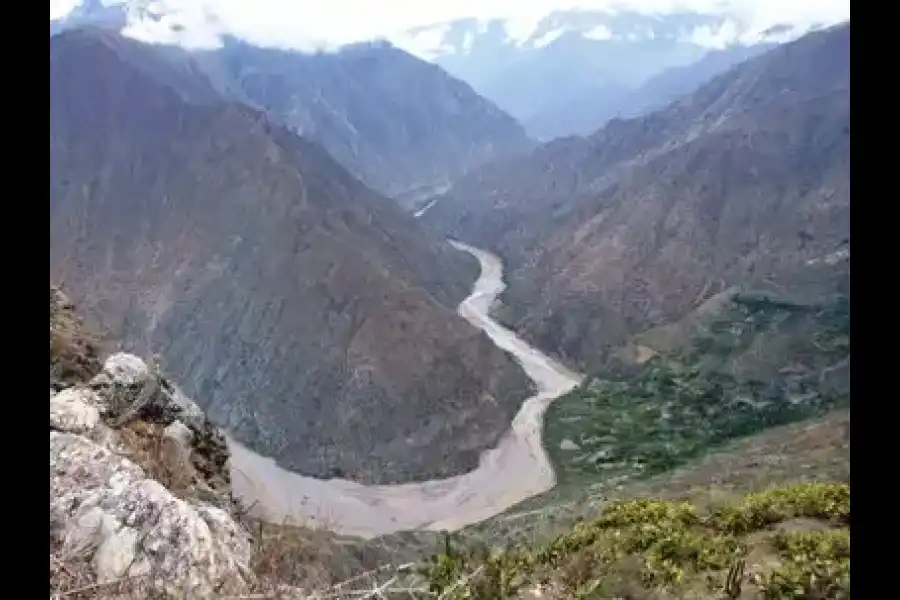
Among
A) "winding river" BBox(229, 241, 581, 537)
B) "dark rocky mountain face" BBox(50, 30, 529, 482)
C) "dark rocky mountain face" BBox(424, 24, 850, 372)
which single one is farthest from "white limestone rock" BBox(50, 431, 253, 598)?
"dark rocky mountain face" BBox(424, 24, 850, 372)

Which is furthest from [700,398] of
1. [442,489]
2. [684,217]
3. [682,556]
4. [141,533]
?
[682,556]

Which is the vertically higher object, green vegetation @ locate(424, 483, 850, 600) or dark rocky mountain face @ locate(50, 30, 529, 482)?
green vegetation @ locate(424, 483, 850, 600)

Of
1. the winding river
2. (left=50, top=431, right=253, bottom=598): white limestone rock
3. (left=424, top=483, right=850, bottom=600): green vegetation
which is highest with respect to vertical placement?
(left=424, top=483, right=850, bottom=600): green vegetation

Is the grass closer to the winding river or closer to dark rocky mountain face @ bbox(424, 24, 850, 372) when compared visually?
the winding river

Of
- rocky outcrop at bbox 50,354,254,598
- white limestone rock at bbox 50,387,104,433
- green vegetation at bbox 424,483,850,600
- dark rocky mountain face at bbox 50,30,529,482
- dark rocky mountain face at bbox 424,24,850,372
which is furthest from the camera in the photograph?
dark rocky mountain face at bbox 424,24,850,372

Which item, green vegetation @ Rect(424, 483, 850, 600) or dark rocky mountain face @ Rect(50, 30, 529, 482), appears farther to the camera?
dark rocky mountain face @ Rect(50, 30, 529, 482)

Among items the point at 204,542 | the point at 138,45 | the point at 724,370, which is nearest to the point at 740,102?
the point at 724,370

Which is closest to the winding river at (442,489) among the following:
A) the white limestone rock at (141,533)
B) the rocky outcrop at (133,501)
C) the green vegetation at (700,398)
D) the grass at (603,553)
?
the green vegetation at (700,398)
